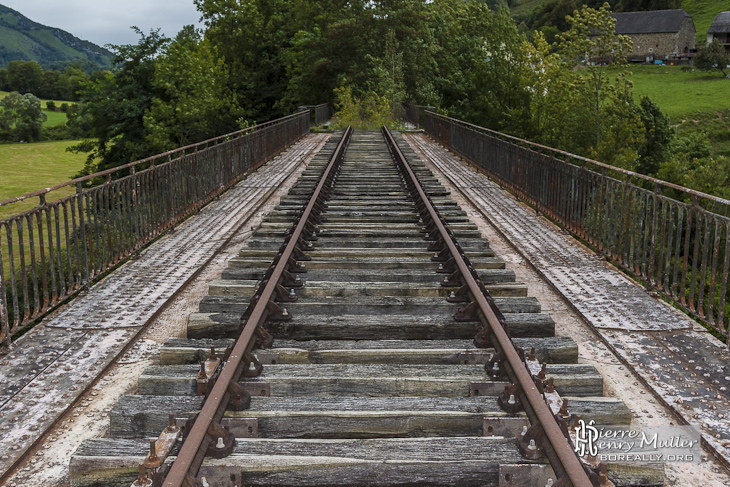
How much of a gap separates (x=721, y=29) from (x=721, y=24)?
1.25 metres

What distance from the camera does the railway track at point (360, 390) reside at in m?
2.95

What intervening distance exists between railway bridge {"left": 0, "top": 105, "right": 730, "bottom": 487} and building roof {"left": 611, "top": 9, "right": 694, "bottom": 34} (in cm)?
Result: 12604

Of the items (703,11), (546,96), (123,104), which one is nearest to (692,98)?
(546,96)

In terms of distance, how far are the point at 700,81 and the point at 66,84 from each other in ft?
381

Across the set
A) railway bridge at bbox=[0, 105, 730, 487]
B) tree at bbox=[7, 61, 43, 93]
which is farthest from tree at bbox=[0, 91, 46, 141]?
railway bridge at bbox=[0, 105, 730, 487]

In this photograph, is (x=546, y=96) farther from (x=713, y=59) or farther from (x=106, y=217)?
(x=713, y=59)

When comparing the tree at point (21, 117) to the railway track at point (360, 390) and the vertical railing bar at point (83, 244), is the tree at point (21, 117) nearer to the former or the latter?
the vertical railing bar at point (83, 244)

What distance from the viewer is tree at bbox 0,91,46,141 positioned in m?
93.8

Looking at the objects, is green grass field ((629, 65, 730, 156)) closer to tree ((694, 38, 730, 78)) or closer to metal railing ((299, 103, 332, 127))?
tree ((694, 38, 730, 78))

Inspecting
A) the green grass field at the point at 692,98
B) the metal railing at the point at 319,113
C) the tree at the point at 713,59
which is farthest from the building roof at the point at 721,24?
the metal railing at the point at 319,113

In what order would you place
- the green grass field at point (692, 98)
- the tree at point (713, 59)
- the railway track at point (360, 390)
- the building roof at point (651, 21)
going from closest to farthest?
the railway track at point (360, 390), the green grass field at point (692, 98), the tree at point (713, 59), the building roof at point (651, 21)

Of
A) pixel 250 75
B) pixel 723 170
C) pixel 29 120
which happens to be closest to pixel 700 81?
pixel 723 170

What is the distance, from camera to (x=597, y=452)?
3260mm

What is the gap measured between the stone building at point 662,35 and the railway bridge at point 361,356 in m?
→ 127
